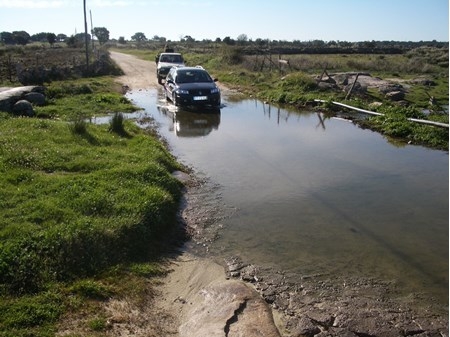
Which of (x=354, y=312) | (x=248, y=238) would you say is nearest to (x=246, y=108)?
(x=248, y=238)

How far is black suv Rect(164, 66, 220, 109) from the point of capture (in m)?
17.6

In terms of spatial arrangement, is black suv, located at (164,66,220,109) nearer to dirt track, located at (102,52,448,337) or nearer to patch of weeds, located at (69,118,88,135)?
patch of weeds, located at (69,118,88,135)

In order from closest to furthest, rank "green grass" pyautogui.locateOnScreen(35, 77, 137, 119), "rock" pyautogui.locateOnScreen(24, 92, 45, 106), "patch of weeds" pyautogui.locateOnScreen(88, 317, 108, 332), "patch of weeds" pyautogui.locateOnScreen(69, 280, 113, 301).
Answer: "patch of weeds" pyautogui.locateOnScreen(88, 317, 108, 332)
"patch of weeds" pyautogui.locateOnScreen(69, 280, 113, 301)
"green grass" pyautogui.locateOnScreen(35, 77, 137, 119)
"rock" pyautogui.locateOnScreen(24, 92, 45, 106)

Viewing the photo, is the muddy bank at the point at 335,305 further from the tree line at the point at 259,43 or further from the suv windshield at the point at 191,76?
the tree line at the point at 259,43

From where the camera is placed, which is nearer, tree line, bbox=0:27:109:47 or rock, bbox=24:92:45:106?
rock, bbox=24:92:45:106

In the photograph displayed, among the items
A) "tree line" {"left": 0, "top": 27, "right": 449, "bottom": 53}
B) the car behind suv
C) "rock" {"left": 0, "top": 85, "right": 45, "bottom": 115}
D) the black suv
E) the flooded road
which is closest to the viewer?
the flooded road

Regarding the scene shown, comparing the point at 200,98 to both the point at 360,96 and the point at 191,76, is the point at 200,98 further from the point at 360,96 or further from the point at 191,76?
the point at 360,96

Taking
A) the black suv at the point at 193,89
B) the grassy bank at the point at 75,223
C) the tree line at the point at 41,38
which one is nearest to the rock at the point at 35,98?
the black suv at the point at 193,89

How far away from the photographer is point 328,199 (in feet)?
27.3

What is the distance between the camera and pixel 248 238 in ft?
22.1

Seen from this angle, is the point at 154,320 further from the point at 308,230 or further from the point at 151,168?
the point at 151,168

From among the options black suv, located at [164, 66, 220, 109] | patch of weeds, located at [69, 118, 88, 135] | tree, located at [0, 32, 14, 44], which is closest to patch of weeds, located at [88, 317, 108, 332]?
patch of weeds, located at [69, 118, 88, 135]

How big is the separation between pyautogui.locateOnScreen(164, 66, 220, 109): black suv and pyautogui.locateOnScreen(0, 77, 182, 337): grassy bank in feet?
23.6

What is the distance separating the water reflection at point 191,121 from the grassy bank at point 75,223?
12.0 feet
